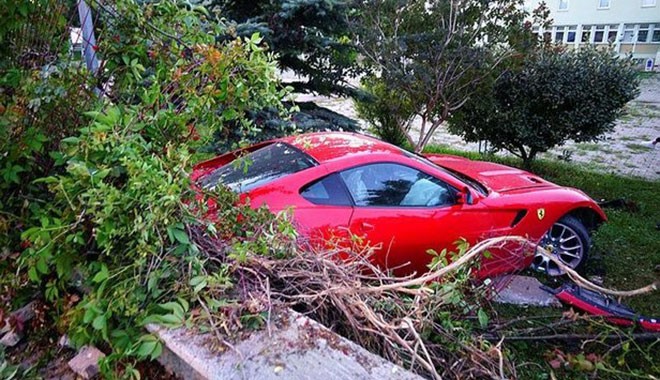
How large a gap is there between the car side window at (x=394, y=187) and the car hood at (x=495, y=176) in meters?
0.68

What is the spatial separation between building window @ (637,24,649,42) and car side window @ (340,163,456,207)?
28936mm

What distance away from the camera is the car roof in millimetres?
3398

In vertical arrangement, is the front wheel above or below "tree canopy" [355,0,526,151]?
below

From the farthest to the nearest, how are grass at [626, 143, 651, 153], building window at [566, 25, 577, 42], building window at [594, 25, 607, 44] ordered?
building window at [566, 25, 577, 42] → building window at [594, 25, 607, 44] → grass at [626, 143, 651, 153]

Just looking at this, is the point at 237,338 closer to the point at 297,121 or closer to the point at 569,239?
the point at 569,239

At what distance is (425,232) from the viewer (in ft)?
11.2

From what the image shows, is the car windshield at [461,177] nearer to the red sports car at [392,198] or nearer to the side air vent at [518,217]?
the red sports car at [392,198]

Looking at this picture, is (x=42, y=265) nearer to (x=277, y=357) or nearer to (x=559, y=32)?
(x=277, y=357)

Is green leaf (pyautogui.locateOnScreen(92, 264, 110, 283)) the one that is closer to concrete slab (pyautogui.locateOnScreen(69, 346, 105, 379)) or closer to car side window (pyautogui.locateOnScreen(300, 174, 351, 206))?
concrete slab (pyautogui.locateOnScreen(69, 346, 105, 379))

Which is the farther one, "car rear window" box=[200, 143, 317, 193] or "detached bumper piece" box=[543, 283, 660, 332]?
"car rear window" box=[200, 143, 317, 193]

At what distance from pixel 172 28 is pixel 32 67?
57cm

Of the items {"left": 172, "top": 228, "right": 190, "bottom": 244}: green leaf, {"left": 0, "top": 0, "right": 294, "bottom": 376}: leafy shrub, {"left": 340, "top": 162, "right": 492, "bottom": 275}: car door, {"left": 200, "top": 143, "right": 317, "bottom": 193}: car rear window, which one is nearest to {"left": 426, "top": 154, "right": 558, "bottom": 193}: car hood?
{"left": 340, "top": 162, "right": 492, "bottom": 275}: car door

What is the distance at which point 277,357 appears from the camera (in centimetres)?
116

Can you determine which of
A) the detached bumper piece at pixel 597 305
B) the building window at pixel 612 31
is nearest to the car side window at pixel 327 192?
the detached bumper piece at pixel 597 305
